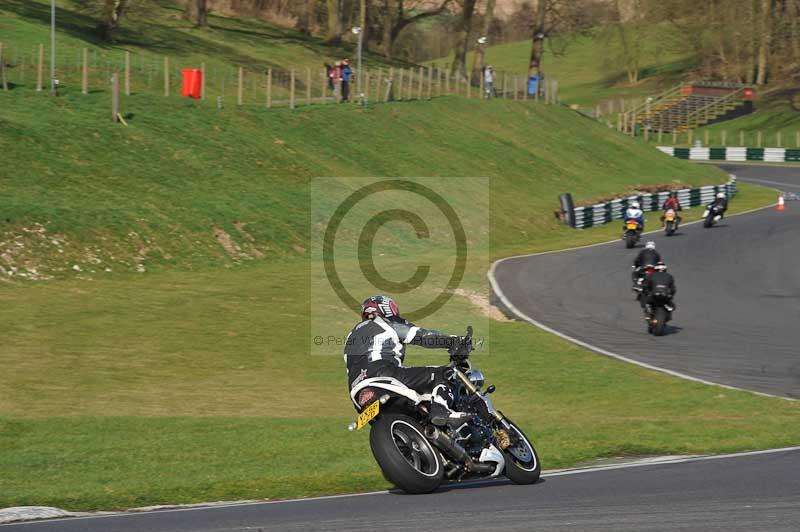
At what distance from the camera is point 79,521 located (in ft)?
30.7

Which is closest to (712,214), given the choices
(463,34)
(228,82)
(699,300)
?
(699,300)

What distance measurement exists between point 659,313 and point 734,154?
6214 cm

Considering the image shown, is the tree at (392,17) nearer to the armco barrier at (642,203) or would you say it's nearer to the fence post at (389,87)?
the fence post at (389,87)

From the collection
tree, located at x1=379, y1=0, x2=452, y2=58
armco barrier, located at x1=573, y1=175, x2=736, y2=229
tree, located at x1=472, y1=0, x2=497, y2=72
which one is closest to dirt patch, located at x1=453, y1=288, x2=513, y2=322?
armco barrier, located at x1=573, y1=175, x2=736, y2=229

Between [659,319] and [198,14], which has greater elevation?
[198,14]

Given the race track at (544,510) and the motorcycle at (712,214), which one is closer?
the race track at (544,510)

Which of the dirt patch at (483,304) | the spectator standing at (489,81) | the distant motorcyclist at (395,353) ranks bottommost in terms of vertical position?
the dirt patch at (483,304)

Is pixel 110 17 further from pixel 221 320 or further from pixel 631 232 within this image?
pixel 221 320

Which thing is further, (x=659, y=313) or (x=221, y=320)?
(x=221, y=320)

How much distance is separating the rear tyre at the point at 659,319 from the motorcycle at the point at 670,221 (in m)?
18.4

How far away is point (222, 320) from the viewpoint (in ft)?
83.8

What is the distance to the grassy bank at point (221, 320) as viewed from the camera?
13.2 m

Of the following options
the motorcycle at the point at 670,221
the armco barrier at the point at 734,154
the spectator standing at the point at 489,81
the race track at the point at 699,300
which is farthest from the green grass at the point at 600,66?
the race track at the point at 699,300

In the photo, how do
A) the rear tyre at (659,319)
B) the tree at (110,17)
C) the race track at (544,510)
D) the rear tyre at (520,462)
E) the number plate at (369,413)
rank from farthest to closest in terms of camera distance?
the tree at (110,17) < the rear tyre at (659,319) < the rear tyre at (520,462) < the number plate at (369,413) < the race track at (544,510)
